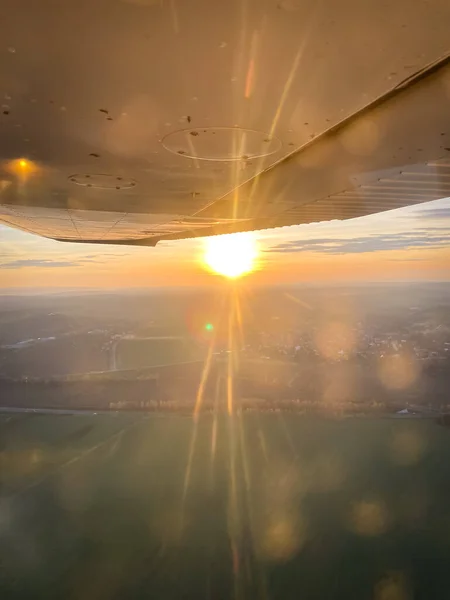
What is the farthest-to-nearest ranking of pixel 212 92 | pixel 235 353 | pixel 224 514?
pixel 235 353
pixel 224 514
pixel 212 92

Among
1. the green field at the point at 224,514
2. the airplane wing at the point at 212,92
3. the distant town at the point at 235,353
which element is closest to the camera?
the airplane wing at the point at 212,92

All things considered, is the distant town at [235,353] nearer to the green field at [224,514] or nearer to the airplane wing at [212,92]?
the green field at [224,514]

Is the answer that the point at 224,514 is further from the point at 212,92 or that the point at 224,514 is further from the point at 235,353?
the point at 235,353

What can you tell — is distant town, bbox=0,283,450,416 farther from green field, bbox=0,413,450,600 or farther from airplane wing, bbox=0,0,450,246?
airplane wing, bbox=0,0,450,246

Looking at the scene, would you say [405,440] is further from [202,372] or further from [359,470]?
[202,372]

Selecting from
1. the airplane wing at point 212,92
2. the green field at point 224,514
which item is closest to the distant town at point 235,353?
the green field at point 224,514

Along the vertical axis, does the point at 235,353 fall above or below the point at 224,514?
above

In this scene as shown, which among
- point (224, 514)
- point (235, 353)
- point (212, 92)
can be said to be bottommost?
point (224, 514)

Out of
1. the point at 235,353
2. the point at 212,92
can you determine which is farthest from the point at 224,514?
the point at 235,353
